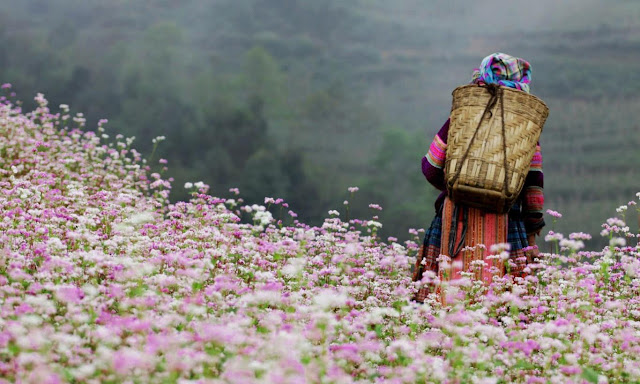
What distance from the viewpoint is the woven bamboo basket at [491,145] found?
4.83 metres

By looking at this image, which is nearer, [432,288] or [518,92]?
[518,92]

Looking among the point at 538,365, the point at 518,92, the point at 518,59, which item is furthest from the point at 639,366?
the point at 518,59

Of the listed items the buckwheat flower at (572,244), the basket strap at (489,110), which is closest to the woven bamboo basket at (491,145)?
the basket strap at (489,110)

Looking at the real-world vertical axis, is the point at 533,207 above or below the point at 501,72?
below

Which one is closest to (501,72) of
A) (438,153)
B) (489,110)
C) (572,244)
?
(489,110)

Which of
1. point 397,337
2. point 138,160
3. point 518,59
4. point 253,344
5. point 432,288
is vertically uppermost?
point 138,160

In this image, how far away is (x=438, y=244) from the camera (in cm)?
549

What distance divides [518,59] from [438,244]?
65.6 inches

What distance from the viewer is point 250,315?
369 centimetres

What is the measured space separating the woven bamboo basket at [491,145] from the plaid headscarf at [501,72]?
0.66 ft

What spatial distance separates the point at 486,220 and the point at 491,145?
2.29 ft

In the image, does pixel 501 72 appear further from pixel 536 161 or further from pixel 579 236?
pixel 579 236

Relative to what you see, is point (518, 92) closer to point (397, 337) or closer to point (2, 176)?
point (397, 337)

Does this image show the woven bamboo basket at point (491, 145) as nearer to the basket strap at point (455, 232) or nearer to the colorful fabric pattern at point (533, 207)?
the basket strap at point (455, 232)
